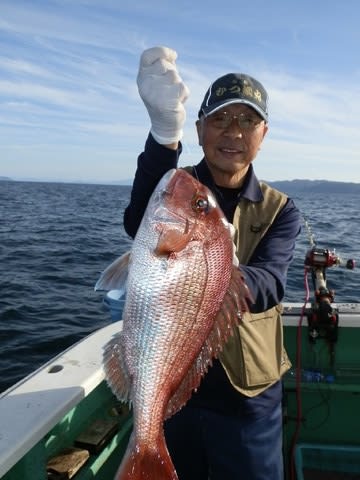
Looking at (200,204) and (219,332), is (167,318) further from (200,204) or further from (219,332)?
(200,204)

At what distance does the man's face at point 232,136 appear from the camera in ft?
8.77

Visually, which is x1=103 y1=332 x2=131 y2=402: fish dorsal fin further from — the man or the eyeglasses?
the eyeglasses

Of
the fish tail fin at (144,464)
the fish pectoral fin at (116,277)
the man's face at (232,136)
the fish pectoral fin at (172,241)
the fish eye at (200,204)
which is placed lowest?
the fish tail fin at (144,464)

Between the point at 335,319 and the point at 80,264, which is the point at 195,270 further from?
the point at 80,264

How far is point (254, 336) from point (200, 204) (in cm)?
95

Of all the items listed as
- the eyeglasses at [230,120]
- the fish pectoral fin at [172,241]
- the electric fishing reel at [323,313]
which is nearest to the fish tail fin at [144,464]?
the fish pectoral fin at [172,241]

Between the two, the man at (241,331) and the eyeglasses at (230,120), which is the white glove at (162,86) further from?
the eyeglasses at (230,120)

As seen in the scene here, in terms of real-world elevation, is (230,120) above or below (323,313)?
above

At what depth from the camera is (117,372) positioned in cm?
212

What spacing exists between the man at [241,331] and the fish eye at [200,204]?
0.37 metres

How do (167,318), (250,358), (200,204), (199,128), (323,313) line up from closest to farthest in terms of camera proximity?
(167,318) < (200,204) < (250,358) < (199,128) < (323,313)

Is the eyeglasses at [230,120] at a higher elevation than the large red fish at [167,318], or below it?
higher

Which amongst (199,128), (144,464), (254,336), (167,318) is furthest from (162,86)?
(144,464)

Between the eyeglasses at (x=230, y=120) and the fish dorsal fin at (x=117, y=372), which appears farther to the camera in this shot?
the eyeglasses at (x=230, y=120)
